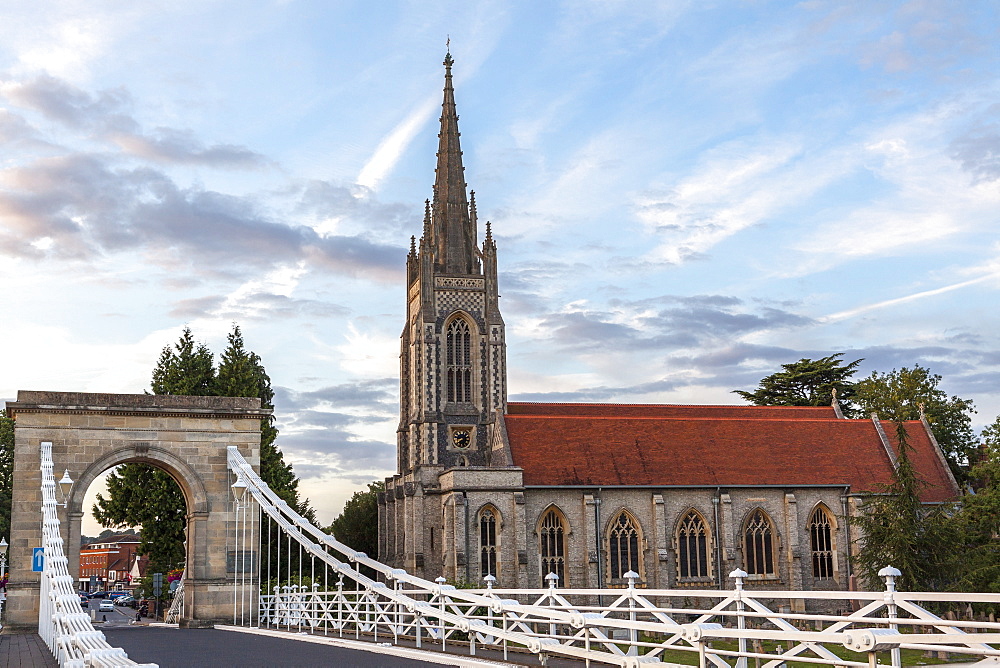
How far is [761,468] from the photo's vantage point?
161 feet

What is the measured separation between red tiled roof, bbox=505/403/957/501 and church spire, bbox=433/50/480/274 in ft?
36.5

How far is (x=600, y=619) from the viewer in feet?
43.5

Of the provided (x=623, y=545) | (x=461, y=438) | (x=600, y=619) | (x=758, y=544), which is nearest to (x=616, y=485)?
(x=623, y=545)

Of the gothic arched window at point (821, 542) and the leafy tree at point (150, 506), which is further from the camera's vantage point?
the gothic arched window at point (821, 542)

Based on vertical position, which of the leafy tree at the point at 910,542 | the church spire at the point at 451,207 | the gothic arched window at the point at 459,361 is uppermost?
the church spire at the point at 451,207

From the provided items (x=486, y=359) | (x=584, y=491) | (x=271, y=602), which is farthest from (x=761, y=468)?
(x=271, y=602)

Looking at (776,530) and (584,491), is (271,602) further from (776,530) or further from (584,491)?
(776,530)

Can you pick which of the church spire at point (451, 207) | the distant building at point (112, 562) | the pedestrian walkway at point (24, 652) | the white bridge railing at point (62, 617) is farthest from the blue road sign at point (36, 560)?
the distant building at point (112, 562)

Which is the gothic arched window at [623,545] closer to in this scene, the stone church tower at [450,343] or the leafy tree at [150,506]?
the stone church tower at [450,343]

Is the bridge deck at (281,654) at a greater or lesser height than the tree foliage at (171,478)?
lesser

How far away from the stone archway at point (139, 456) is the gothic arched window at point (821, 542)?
29352mm

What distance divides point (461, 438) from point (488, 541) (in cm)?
1158

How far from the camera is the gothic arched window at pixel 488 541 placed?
144 ft

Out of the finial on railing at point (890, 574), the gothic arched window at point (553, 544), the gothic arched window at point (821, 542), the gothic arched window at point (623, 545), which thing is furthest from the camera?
the gothic arched window at point (821, 542)
